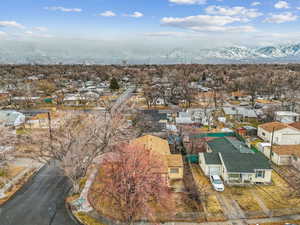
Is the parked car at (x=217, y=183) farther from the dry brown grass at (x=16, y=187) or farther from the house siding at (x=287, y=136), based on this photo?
the dry brown grass at (x=16, y=187)

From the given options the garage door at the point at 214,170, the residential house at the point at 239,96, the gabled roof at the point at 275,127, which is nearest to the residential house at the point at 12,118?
the garage door at the point at 214,170

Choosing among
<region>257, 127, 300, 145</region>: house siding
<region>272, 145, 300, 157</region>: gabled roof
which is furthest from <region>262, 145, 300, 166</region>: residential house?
<region>257, 127, 300, 145</region>: house siding

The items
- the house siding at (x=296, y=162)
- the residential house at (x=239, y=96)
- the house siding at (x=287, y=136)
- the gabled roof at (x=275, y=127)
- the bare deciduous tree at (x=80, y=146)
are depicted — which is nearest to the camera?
the bare deciduous tree at (x=80, y=146)

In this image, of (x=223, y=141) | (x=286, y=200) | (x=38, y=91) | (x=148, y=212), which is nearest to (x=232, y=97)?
(x=223, y=141)

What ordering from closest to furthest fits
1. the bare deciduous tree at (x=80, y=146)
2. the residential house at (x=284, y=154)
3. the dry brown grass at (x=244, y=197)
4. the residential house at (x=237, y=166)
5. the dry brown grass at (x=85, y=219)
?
1. the dry brown grass at (x=85, y=219)
2. the dry brown grass at (x=244, y=197)
3. the bare deciduous tree at (x=80, y=146)
4. the residential house at (x=237, y=166)
5. the residential house at (x=284, y=154)

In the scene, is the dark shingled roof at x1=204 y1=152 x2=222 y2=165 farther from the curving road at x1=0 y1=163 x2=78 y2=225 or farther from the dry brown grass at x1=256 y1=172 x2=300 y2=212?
the curving road at x1=0 y1=163 x2=78 y2=225

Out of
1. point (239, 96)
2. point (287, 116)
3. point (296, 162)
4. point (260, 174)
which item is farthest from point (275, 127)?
point (239, 96)

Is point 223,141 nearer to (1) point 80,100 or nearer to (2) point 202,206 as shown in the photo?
(2) point 202,206
